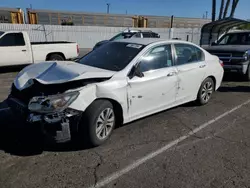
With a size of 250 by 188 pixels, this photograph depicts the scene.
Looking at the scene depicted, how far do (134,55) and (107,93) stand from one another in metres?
0.95

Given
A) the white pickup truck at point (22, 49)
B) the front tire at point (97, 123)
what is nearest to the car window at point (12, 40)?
the white pickup truck at point (22, 49)

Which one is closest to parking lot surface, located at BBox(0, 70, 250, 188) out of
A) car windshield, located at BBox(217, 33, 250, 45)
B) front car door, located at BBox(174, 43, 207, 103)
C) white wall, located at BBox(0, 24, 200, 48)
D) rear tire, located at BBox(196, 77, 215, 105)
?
front car door, located at BBox(174, 43, 207, 103)

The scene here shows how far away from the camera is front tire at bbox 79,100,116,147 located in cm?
297

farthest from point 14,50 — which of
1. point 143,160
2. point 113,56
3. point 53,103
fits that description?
point 143,160

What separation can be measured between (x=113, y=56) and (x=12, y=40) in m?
6.75

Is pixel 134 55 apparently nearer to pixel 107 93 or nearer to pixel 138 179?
pixel 107 93

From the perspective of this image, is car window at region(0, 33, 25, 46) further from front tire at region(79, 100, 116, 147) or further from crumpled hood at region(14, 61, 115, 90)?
front tire at region(79, 100, 116, 147)

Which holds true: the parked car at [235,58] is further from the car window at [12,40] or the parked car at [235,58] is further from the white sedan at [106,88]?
the car window at [12,40]

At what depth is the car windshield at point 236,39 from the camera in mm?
8703

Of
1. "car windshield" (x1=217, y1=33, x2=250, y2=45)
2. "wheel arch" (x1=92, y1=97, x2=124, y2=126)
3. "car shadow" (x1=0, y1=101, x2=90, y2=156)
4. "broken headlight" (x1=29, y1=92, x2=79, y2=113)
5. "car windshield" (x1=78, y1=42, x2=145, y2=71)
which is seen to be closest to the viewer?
"broken headlight" (x1=29, y1=92, x2=79, y2=113)

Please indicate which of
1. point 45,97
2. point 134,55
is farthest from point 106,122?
point 134,55

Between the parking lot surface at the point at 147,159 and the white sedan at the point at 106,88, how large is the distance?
30cm

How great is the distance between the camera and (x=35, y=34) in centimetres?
2025

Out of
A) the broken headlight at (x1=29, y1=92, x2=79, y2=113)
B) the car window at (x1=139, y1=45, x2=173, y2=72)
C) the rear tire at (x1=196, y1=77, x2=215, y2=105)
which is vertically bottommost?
the rear tire at (x1=196, y1=77, x2=215, y2=105)
